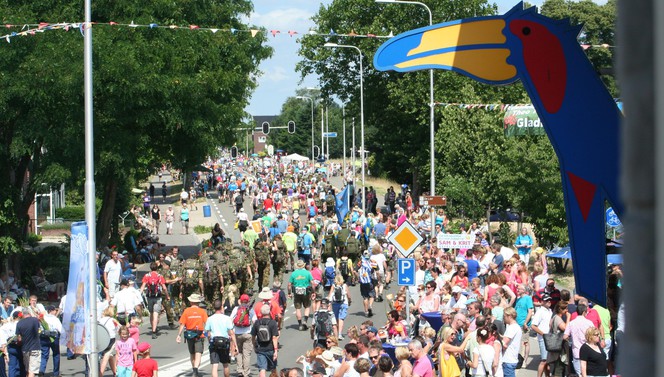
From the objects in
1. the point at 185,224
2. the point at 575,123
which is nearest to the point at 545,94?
the point at 575,123

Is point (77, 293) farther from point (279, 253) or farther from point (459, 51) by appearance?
point (279, 253)

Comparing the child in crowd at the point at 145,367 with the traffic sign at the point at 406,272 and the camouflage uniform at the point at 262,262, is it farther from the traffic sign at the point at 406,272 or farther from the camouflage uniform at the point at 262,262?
the camouflage uniform at the point at 262,262

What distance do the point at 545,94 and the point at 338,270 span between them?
1912 cm

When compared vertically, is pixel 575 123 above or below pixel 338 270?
above

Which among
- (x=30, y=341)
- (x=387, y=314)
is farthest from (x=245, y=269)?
(x=30, y=341)

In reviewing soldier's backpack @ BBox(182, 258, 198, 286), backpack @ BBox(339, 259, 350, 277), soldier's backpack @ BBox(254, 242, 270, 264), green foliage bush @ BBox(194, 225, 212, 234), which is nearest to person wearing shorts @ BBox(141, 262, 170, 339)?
soldier's backpack @ BBox(182, 258, 198, 286)

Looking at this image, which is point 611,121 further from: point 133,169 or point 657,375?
point 133,169

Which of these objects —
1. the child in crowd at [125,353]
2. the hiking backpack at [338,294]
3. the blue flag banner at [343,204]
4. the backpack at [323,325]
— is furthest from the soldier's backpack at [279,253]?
the blue flag banner at [343,204]

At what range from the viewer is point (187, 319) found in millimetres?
16641

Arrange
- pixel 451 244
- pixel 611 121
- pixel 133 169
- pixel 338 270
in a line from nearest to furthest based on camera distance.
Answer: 1. pixel 611 121
2. pixel 451 244
3. pixel 338 270
4. pixel 133 169

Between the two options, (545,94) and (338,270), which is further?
(338,270)

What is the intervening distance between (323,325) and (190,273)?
5.26 metres

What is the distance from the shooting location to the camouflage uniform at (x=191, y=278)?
21.2 meters

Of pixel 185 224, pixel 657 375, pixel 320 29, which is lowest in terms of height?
pixel 185 224
